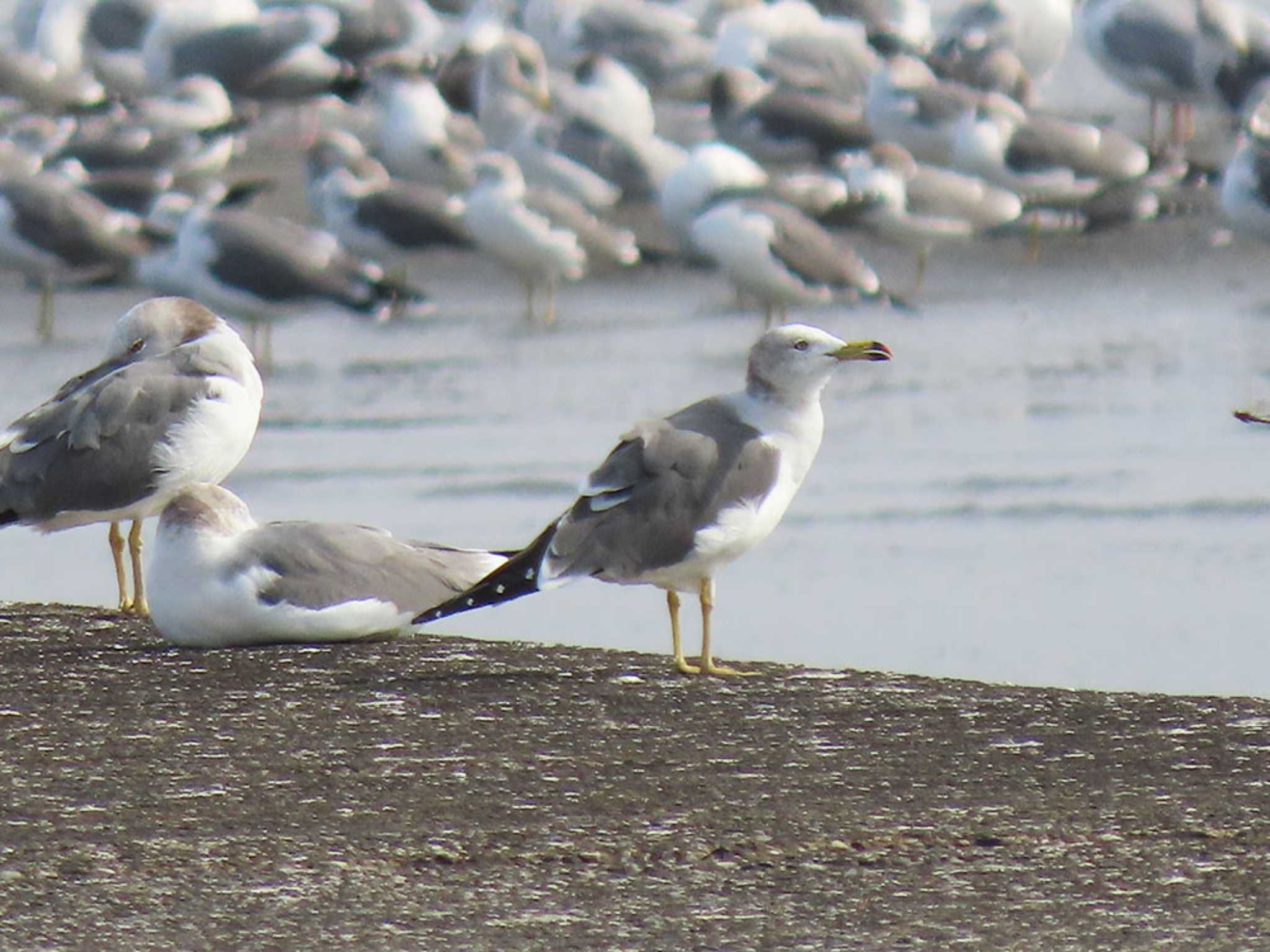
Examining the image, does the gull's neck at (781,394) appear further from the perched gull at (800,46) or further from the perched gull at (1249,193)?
the perched gull at (800,46)

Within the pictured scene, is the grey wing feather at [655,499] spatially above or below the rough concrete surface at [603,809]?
above

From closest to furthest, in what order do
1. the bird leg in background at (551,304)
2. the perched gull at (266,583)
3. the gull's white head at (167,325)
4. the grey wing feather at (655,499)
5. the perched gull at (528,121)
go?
the grey wing feather at (655,499) < the perched gull at (266,583) < the gull's white head at (167,325) < the bird leg in background at (551,304) < the perched gull at (528,121)

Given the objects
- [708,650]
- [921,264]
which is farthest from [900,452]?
[921,264]

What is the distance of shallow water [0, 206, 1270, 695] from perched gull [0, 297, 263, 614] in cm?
130

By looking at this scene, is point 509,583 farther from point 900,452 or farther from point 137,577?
point 900,452

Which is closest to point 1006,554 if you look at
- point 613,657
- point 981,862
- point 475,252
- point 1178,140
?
point 613,657

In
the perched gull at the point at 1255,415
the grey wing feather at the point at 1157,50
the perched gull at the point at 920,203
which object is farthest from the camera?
the grey wing feather at the point at 1157,50

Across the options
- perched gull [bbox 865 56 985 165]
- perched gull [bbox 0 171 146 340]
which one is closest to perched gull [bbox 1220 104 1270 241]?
perched gull [bbox 865 56 985 165]

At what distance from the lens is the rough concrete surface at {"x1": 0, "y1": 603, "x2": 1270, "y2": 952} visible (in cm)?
383

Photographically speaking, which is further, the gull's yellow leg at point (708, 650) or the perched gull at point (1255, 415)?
the gull's yellow leg at point (708, 650)

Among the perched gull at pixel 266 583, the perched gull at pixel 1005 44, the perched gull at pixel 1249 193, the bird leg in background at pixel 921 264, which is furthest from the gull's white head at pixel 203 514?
the perched gull at pixel 1005 44

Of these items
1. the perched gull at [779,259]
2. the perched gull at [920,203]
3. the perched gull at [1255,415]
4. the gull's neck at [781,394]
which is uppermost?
the perched gull at [920,203]

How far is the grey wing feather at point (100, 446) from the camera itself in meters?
6.40

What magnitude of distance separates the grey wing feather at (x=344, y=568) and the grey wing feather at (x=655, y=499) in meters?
0.43
